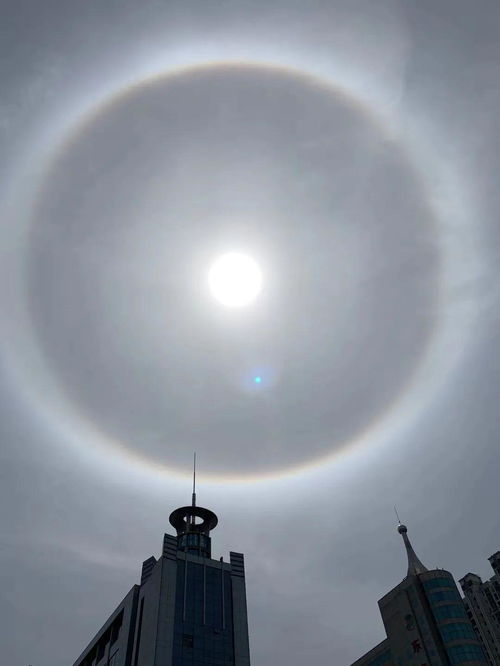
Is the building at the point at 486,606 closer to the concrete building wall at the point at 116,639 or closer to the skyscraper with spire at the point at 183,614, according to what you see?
the skyscraper with spire at the point at 183,614

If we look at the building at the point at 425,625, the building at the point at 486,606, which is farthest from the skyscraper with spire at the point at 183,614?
the building at the point at 486,606

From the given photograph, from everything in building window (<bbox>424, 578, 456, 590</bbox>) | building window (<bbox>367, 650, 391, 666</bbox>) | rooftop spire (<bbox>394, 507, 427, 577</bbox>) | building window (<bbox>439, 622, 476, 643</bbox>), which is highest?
rooftop spire (<bbox>394, 507, 427, 577</bbox>)

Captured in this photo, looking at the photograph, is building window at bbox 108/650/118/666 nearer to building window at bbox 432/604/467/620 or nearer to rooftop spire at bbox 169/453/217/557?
rooftop spire at bbox 169/453/217/557

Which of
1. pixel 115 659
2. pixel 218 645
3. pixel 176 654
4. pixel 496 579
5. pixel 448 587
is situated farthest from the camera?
pixel 496 579

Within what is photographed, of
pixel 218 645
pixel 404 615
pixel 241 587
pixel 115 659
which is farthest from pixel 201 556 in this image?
pixel 404 615

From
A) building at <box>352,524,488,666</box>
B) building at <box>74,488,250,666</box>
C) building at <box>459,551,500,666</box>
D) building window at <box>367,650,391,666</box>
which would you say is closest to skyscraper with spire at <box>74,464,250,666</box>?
building at <box>74,488,250,666</box>

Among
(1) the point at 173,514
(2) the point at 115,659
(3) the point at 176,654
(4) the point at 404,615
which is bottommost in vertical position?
(3) the point at 176,654

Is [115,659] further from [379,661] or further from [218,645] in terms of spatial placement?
[379,661]

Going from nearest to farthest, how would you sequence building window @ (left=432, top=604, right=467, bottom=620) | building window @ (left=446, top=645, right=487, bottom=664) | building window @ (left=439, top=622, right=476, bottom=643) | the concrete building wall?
the concrete building wall, building window @ (left=446, top=645, right=487, bottom=664), building window @ (left=439, top=622, right=476, bottom=643), building window @ (left=432, top=604, right=467, bottom=620)
